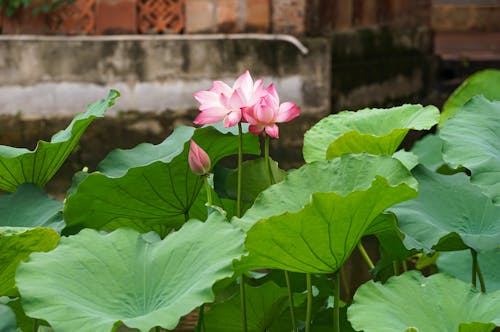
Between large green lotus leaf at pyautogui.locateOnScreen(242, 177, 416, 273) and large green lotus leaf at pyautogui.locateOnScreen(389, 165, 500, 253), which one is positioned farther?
large green lotus leaf at pyautogui.locateOnScreen(389, 165, 500, 253)

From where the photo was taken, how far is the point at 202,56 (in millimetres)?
7477

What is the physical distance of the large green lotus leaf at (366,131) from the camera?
1.85 meters

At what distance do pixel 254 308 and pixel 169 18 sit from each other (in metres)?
5.80

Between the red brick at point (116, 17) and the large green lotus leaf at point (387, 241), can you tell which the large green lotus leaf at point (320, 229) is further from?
the red brick at point (116, 17)

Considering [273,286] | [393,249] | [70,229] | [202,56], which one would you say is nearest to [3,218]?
[70,229]

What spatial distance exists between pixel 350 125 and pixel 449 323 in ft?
2.04

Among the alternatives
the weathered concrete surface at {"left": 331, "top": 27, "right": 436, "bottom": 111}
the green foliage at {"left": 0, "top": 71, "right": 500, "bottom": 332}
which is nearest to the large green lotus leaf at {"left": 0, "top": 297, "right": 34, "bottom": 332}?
the green foliage at {"left": 0, "top": 71, "right": 500, "bottom": 332}

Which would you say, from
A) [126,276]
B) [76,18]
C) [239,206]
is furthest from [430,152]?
[76,18]

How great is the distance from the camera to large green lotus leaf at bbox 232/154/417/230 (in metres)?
1.58

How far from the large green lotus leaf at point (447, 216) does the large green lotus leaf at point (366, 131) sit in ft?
0.22

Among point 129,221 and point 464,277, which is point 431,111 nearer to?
point 464,277

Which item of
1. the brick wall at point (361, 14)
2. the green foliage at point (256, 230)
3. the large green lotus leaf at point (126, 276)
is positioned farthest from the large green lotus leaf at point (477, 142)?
the brick wall at point (361, 14)

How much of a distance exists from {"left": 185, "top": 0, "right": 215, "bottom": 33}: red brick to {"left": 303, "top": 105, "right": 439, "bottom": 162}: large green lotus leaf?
5462mm

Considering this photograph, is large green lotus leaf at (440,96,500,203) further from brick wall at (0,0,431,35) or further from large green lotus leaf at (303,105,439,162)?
Result: brick wall at (0,0,431,35)
